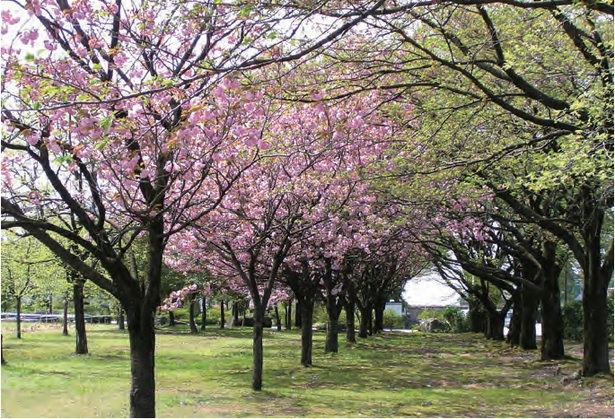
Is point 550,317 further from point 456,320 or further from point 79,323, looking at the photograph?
point 456,320

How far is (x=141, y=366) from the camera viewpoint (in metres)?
7.07

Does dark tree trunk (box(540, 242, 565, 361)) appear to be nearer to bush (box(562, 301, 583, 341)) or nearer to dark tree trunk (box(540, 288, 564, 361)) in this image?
dark tree trunk (box(540, 288, 564, 361))

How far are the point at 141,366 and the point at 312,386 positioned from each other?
7.38 m

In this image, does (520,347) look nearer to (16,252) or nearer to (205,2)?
(16,252)

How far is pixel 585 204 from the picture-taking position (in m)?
13.0

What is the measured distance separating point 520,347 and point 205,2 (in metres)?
22.0

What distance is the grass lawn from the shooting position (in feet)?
34.8

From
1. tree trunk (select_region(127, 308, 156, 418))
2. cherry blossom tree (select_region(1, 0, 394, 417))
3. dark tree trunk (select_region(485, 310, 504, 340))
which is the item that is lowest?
dark tree trunk (select_region(485, 310, 504, 340))

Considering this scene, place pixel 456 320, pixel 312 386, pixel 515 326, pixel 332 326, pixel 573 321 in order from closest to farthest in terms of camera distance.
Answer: pixel 312 386 → pixel 332 326 → pixel 515 326 → pixel 573 321 → pixel 456 320

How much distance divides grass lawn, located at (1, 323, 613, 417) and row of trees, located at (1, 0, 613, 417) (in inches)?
64.3

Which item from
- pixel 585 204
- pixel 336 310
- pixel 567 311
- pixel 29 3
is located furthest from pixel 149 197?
pixel 567 311

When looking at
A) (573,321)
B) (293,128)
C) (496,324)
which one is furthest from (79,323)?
(573,321)

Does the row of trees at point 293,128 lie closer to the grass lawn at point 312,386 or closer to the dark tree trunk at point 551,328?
the grass lawn at point 312,386

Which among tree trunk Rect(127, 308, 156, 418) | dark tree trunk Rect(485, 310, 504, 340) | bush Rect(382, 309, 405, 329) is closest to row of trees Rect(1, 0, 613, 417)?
tree trunk Rect(127, 308, 156, 418)
